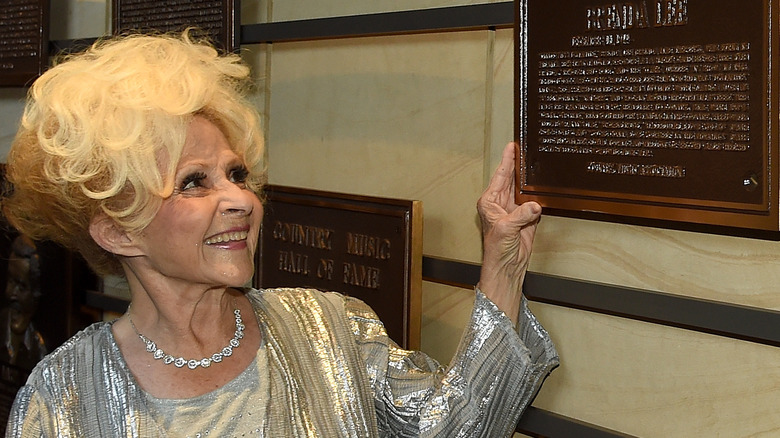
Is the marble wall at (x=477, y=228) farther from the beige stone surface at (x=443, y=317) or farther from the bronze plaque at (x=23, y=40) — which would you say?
the bronze plaque at (x=23, y=40)

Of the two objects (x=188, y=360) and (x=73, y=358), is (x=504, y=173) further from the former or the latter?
(x=73, y=358)

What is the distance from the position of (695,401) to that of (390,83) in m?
1.09

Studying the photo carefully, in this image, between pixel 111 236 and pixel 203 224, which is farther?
pixel 111 236

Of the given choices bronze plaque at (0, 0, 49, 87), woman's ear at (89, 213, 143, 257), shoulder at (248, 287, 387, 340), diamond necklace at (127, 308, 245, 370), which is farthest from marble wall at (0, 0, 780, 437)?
bronze plaque at (0, 0, 49, 87)

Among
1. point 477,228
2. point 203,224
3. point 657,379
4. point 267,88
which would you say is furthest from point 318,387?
point 267,88

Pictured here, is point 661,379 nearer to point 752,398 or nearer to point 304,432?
point 752,398

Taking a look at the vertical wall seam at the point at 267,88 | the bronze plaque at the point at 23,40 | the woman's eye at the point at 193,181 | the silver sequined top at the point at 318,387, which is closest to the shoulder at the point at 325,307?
the silver sequined top at the point at 318,387

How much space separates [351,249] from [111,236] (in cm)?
74

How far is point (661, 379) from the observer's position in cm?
204

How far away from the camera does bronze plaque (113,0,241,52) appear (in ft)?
9.57

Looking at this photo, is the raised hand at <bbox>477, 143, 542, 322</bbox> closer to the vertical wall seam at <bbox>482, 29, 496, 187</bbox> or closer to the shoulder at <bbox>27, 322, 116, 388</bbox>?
the vertical wall seam at <bbox>482, 29, 496, 187</bbox>

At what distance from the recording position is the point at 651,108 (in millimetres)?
1898

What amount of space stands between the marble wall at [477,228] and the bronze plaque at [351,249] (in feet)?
0.27

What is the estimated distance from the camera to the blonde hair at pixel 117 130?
1.92 meters
